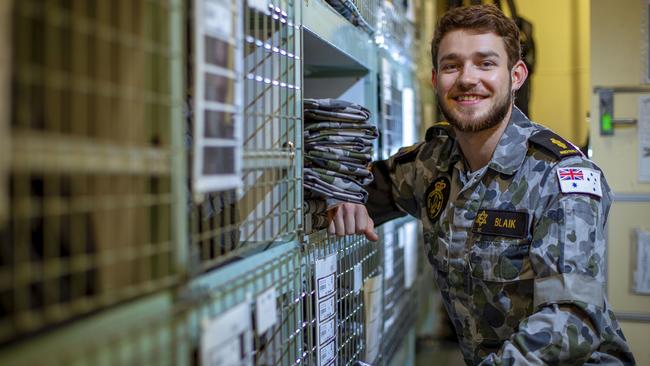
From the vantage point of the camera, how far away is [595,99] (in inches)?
100

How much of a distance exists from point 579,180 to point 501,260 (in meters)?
0.30

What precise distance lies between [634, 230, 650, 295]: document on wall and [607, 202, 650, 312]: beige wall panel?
0.02m

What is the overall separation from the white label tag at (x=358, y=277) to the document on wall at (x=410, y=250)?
0.78m

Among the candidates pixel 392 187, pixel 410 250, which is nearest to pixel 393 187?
pixel 392 187

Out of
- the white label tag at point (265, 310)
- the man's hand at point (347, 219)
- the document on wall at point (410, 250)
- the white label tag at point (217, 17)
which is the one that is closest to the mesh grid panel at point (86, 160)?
the white label tag at point (217, 17)

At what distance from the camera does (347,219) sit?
5.05 feet

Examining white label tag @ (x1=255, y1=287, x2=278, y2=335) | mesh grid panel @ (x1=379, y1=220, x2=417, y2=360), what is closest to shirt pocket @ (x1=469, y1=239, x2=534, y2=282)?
mesh grid panel @ (x1=379, y1=220, x2=417, y2=360)

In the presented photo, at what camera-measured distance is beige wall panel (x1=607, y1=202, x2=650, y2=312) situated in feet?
8.19

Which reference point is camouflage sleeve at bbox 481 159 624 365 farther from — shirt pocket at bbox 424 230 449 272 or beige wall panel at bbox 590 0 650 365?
beige wall panel at bbox 590 0 650 365

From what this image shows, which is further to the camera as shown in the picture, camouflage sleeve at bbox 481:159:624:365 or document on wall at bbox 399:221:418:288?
document on wall at bbox 399:221:418:288

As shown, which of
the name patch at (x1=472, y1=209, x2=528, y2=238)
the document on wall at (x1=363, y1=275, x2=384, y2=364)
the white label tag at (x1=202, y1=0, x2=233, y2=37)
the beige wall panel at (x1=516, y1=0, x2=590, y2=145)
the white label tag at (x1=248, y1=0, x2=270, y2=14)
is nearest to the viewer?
the white label tag at (x1=202, y1=0, x2=233, y2=37)

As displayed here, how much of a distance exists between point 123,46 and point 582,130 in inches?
165

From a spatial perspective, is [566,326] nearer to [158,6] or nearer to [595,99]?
[158,6]

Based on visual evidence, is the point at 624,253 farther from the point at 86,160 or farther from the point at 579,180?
the point at 86,160
